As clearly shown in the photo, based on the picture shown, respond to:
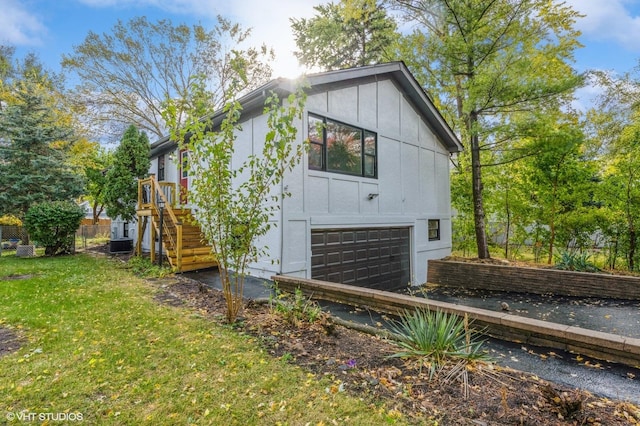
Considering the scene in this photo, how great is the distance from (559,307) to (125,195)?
14.2m

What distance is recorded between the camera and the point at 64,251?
13258 millimetres

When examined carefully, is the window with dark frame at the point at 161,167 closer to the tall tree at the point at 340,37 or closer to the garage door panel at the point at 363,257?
the garage door panel at the point at 363,257

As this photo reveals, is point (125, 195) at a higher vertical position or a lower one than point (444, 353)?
higher

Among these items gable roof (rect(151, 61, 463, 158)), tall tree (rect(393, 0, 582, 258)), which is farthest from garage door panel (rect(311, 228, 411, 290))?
tall tree (rect(393, 0, 582, 258))

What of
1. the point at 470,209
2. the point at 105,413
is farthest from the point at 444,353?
the point at 470,209

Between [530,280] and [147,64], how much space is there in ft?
79.2

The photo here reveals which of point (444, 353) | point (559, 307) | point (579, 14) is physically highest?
point (579, 14)

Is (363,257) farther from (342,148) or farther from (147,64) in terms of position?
(147,64)

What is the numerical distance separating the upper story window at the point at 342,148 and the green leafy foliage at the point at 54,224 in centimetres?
1089

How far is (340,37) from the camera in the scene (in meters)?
18.4

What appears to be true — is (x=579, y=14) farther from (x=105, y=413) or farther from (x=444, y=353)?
(x=105, y=413)

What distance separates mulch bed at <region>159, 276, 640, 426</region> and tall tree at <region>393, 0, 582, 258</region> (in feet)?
29.4

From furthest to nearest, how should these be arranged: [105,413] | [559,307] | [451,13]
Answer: [451,13], [559,307], [105,413]

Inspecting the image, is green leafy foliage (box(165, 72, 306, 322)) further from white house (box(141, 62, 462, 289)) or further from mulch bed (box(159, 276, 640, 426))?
white house (box(141, 62, 462, 289))
